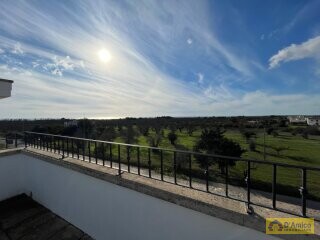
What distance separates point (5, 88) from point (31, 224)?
3382mm

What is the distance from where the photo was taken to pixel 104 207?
3.67 m

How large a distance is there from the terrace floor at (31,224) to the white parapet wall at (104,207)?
0.45 feet

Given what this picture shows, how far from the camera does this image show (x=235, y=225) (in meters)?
2.21

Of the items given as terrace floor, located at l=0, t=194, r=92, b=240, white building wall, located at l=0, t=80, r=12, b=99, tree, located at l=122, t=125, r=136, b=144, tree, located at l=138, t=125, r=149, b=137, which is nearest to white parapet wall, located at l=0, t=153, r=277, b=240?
terrace floor, located at l=0, t=194, r=92, b=240

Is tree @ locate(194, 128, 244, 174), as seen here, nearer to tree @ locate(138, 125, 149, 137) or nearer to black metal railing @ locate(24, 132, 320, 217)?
black metal railing @ locate(24, 132, 320, 217)

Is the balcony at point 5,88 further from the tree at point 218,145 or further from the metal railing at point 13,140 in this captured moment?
the tree at point 218,145

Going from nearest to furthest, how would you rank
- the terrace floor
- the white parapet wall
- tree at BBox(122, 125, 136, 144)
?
the white parapet wall
the terrace floor
tree at BBox(122, 125, 136, 144)

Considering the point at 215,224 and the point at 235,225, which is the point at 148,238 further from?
the point at 235,225

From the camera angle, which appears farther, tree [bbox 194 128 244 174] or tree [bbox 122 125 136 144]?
tree [bbox 122 125 136 144]

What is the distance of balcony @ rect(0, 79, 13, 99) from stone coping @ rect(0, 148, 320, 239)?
10.1 feet

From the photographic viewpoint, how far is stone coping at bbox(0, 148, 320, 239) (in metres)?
2.09

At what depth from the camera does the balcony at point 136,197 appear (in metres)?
2.24

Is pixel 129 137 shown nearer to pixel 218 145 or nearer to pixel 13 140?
pixel 218 145

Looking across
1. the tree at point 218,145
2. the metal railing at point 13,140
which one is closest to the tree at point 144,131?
the tree at point 218,145
